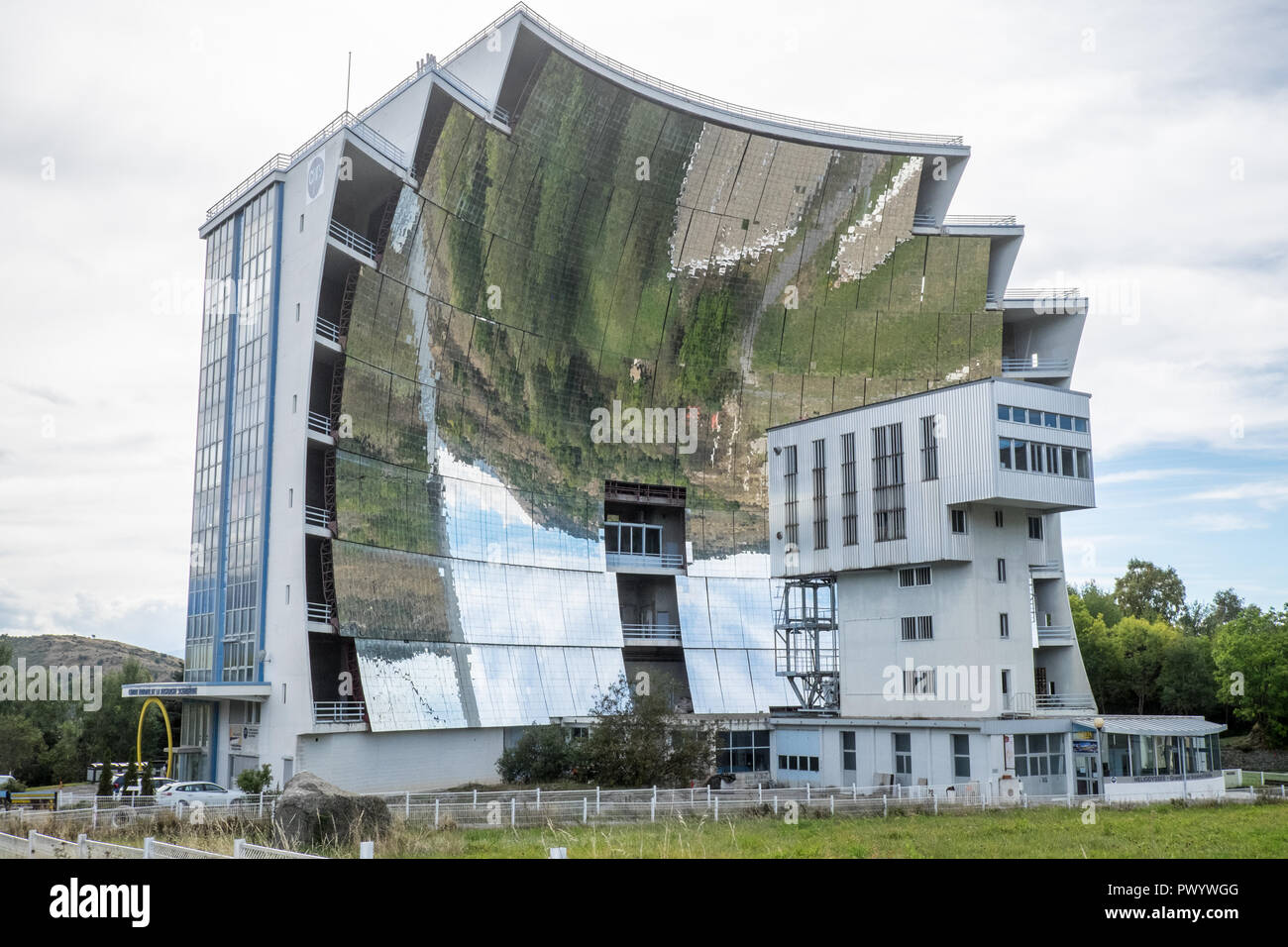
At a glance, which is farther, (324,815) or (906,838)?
(906,838)

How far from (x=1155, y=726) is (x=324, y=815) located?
32.8 metres

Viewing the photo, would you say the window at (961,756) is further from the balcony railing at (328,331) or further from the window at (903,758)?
the balcony railing at (328,331)

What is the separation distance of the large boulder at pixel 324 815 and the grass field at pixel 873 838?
50 centimetres

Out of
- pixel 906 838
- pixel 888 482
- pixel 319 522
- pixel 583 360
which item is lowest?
pixel 906 838

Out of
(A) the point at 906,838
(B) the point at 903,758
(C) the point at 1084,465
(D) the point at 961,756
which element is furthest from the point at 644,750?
(C) the point at 1084,465

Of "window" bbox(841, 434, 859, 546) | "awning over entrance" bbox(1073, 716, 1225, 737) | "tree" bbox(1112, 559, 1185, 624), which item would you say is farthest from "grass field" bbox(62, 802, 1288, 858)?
"tree" bbox(1112, 559, 1185, 624)

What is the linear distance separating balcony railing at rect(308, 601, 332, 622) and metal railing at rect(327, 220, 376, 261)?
15303mm

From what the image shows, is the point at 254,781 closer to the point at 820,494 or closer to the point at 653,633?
the point at 820,494

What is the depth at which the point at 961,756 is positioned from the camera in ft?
138

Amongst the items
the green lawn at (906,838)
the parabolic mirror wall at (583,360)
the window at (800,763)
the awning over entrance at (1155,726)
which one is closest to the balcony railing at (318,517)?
the parabolic mirror wall at (583,360)

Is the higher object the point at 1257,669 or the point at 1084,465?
the point at 1084,465

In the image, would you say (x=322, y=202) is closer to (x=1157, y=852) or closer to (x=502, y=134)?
(x=502, y=134)

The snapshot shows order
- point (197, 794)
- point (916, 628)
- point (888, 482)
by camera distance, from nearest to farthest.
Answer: point (197, 794), point (916, 628), point (888, 482)

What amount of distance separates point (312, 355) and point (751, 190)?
27904mm
